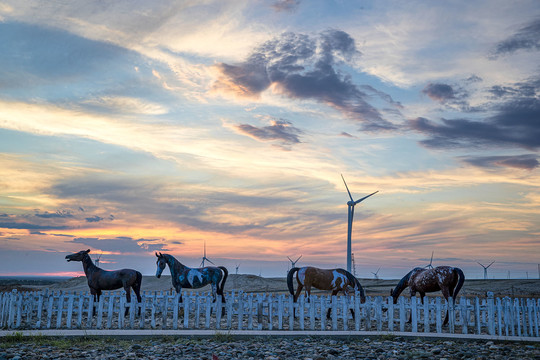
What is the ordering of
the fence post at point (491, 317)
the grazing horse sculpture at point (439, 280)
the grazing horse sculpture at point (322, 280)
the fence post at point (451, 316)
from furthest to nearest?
the grazing horse sculpture at point (322, 280) → the grazing horse sculpture at point (439, 280) → the fence post at point (491, 317) → the fence post at point (451, 316)

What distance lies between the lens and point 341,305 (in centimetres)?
1895

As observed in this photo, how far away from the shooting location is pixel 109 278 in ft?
70.8

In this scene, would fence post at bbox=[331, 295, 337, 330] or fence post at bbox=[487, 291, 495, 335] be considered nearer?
fence post at bbox=[331, 295, 337, 330]

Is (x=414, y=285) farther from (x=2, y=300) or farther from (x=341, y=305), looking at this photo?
(x=2, y=300)

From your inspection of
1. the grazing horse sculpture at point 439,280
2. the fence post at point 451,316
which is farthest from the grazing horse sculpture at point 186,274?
the fence post at point 451,316

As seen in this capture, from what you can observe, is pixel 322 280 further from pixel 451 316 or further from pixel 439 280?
pixel 451 316

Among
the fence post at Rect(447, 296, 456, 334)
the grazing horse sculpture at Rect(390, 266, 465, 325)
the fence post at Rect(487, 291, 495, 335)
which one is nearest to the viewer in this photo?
the fence post at Rect(447, 296, 456, 334)

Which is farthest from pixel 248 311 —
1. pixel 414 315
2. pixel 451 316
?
pixel 451 316

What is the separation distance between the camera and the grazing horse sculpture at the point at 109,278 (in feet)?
69.8

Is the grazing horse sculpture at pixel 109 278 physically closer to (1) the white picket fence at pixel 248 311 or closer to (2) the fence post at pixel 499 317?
(1) the white picket fence at pixel 248 311

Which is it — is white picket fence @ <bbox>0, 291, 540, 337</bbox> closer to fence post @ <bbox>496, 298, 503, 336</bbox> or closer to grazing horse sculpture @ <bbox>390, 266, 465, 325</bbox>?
fence post @ <bbox>496, 298, 503, 336</bbox>

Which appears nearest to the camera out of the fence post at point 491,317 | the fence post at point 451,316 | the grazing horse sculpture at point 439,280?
the fence post at point 451,316

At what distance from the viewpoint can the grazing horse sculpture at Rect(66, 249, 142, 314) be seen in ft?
69.8

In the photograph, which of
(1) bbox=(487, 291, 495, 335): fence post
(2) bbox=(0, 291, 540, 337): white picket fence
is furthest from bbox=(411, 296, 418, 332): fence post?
(1) bbox=(487, 291, 495, 335): fence post
